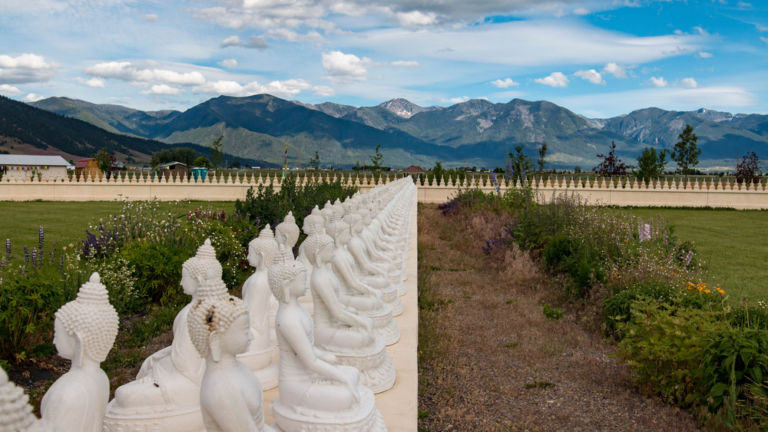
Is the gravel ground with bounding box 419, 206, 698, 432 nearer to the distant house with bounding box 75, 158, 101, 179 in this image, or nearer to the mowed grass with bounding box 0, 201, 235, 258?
the mowed grass with bounding box 0, 201, 235, 258

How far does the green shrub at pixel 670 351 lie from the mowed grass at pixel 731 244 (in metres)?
3.57

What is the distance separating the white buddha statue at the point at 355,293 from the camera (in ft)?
12.3

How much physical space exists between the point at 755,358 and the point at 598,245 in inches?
221

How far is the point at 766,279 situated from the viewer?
10758 mm

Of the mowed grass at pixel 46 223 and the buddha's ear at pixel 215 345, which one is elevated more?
the buddha's ear at pixel 215 345

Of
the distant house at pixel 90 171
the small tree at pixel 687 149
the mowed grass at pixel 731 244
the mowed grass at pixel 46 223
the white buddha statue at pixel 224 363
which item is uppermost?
the small tree at pixel 687 149

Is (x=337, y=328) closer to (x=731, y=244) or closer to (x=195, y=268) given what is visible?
(x=195, y=268)

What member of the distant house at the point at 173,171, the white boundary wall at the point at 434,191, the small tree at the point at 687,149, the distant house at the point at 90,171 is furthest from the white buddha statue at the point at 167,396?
the small tree at the point at 687,149

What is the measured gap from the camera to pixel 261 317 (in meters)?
3.05

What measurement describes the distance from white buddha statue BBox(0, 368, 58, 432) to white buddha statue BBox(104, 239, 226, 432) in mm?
888

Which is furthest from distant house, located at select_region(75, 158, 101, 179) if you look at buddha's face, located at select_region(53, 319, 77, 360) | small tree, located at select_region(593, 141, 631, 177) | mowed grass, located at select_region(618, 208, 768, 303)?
small tree, located at select_region(593, 141, 631, 177)

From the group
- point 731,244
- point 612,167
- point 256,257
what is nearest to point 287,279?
point 256,257

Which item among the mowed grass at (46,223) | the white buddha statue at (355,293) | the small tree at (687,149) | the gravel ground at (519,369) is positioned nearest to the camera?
the white buddha statue at (355,293)

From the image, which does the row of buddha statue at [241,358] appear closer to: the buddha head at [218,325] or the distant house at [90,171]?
the buddha head at [218,325]
